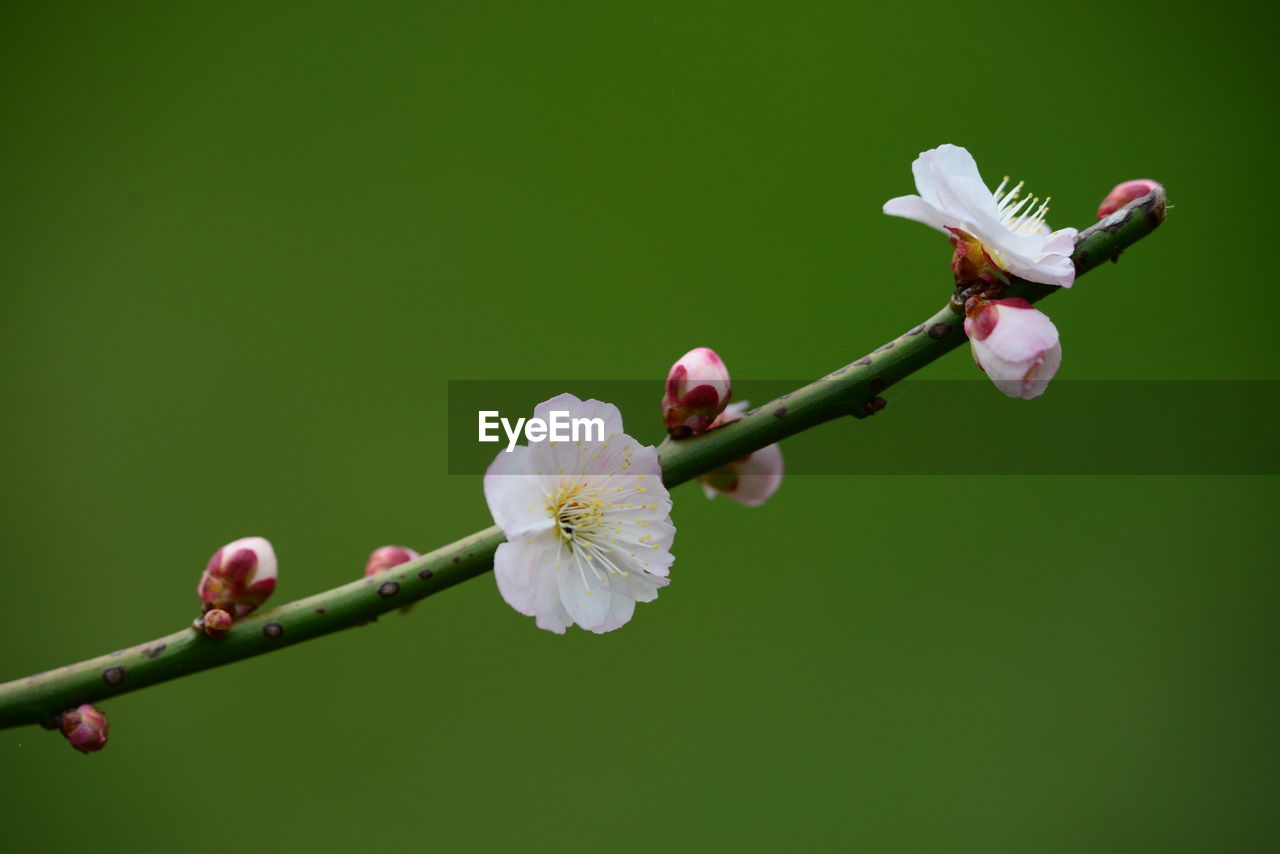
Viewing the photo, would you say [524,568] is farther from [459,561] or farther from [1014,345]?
[1014,345]

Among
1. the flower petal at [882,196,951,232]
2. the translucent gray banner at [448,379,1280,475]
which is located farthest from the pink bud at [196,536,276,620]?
the translucent gray banner at [448,379,1280,475]

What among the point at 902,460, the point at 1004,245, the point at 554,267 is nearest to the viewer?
the point at 1004,245

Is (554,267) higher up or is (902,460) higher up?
(554,267)

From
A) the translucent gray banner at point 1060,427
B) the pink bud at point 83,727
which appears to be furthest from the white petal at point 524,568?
the translucent gray banner at point 1060,427

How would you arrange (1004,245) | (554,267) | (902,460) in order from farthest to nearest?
(554,267) < (902,460) < (1004,245)

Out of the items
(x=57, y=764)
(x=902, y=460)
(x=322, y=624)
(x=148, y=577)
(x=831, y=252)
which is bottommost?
(x=57, y=764)

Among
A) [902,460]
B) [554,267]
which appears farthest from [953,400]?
[554,267]

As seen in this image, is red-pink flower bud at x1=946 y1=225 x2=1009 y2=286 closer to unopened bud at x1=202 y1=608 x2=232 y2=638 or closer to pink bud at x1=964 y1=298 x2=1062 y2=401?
pink bud at x1=964 y1=298 x2=1062 y2=401

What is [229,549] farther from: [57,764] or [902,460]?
[57,764]
